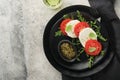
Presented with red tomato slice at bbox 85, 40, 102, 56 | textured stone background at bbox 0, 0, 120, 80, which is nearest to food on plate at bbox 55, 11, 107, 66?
red tomato slice at bbox 85, 40, 102, 56

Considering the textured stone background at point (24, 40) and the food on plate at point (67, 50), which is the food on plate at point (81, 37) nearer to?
the food on plate at point (67, 50)

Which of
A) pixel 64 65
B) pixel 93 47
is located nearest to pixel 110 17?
pixel 93 47

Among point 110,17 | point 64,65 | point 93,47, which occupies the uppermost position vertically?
point 110,17

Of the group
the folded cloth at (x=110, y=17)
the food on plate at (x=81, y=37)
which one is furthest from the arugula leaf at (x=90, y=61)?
the folded cloth at (x=110, y=17)

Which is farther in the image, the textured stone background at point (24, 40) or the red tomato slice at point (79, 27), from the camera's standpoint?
the textured stone background at point (24, 40)

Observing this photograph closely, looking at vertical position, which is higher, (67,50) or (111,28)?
(111,28)

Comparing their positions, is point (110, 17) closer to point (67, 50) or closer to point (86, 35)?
point (86, 35)
